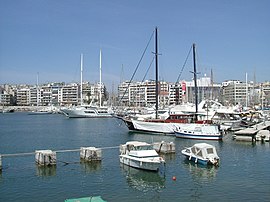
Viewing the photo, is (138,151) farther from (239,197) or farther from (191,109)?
(191,109)

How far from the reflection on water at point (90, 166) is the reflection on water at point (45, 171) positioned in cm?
280

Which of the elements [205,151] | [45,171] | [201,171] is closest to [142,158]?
[201,171]

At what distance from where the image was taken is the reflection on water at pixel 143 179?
1018 inches

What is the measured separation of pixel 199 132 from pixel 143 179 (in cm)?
2803

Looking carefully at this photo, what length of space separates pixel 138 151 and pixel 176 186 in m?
6.11

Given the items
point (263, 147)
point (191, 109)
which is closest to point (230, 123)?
point (191, 109)

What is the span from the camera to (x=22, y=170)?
3128 cm

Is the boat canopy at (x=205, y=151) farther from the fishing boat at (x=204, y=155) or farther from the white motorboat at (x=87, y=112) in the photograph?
the white motorboat at (x=87, y=112)

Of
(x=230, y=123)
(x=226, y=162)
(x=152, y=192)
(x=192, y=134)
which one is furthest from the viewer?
(x=230, y=123)

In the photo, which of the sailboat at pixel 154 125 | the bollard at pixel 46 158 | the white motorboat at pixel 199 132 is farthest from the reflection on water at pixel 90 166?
the sailboat at pixel 154 125

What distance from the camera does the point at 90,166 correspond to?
33.0 metres

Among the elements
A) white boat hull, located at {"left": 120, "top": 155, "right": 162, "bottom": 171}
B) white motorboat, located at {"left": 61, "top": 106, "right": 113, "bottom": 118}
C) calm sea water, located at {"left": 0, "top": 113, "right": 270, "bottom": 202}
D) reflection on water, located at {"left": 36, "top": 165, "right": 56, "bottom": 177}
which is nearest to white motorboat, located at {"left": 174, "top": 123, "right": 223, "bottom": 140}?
calm sea water, located at {"left": 0, "top": 113, "right": 270, "bottom": 202}

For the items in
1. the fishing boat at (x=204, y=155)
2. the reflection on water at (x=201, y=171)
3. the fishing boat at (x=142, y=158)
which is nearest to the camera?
the reflection on water at (x=201, y=171)

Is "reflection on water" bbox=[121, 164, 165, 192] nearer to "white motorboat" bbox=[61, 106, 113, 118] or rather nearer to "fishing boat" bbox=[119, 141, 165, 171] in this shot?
"fishing boat" bbox=[119, 141, 165, 171]
